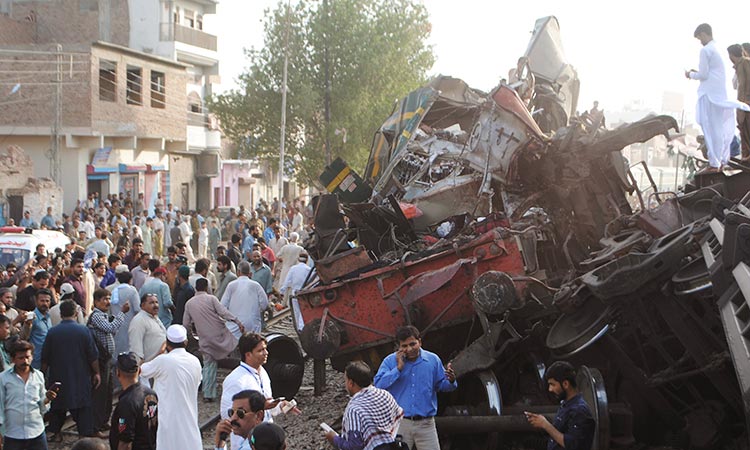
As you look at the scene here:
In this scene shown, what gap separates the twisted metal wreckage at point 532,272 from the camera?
759 cm

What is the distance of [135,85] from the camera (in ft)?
133

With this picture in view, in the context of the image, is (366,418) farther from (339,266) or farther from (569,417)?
(339,266)

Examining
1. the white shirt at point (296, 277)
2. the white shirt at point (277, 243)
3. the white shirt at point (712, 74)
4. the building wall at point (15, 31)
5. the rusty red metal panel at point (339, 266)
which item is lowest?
the white shirt at point (296, 277)

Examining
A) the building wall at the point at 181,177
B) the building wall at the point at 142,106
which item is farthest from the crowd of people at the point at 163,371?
the building wall at the point at 181,177

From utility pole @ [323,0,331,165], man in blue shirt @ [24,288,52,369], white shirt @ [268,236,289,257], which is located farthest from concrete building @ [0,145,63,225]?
man in blue shirt @ [24,288,52,369]

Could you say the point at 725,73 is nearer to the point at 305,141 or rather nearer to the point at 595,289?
the point at 595,289

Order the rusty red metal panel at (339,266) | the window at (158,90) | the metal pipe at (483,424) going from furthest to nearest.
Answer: the window at (158,90) < the rusty red metal panel at (339,266) < the metal pipe at (483,424)

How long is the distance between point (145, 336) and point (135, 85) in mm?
32193

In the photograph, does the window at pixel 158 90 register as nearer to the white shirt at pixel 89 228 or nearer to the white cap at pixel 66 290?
the white shirt at pixel 89 228

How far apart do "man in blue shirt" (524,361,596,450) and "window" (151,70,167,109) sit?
123ft

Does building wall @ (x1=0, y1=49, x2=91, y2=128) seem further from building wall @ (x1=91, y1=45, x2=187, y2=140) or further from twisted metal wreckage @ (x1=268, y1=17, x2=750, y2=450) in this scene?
twisted metal wreckage @ (x1=268, y1=17, x2=750, y2=450)

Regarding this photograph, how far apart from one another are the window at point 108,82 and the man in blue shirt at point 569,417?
34281 mm

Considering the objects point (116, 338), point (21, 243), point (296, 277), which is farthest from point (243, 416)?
point (21, 243)

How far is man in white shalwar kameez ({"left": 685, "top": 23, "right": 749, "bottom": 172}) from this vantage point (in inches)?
425
